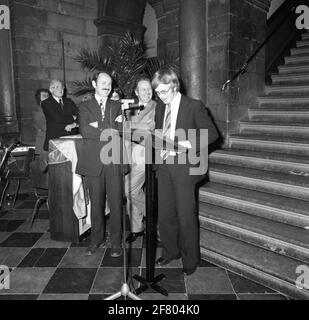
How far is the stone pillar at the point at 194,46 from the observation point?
461 cm

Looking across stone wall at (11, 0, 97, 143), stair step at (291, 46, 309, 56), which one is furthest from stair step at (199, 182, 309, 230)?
stone wall at (11, 0, 97, 143)

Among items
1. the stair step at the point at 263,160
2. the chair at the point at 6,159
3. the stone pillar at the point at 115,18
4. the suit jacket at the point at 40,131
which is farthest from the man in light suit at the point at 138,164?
the stone pillar at the point at 115,18

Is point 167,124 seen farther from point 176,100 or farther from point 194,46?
point 194,46

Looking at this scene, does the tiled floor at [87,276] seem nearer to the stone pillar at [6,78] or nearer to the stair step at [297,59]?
the stone pillar at [6,78]

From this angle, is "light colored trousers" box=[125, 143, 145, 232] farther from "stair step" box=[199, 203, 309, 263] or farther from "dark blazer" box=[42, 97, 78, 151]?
"dark blazer" box=[42, 97, 78, 151]

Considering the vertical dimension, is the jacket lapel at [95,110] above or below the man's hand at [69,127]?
above

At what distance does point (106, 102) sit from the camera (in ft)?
10.7

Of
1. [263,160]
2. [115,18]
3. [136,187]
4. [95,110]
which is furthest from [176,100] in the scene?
[115,18]

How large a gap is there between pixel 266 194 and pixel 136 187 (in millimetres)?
1518

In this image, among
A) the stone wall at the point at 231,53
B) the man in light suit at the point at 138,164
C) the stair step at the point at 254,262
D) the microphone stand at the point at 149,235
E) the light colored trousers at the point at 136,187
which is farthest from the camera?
the stone wall at the point at 231,53

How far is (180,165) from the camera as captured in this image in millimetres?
2801

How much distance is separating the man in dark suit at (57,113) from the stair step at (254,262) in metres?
2.65

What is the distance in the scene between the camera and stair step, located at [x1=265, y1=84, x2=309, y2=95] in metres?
4.97

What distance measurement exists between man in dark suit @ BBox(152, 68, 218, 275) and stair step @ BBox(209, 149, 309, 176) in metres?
1.57
